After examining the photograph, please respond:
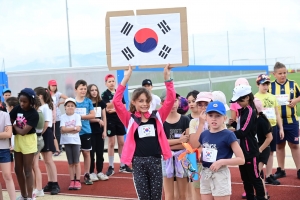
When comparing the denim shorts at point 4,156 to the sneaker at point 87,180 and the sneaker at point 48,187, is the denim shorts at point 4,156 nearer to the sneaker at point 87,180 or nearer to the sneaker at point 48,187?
the sneaker at point 48,187

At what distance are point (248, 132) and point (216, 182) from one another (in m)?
1.42

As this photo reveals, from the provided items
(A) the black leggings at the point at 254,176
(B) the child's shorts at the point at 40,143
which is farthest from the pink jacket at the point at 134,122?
(B) the child's shorts at the point at 40,143

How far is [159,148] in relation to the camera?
5910 millimetres

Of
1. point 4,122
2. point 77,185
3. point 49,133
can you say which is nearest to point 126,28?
point 4,122

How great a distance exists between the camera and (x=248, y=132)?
6.84 metres

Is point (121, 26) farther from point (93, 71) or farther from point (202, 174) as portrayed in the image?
point (93, 71)

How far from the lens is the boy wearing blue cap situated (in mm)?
5578

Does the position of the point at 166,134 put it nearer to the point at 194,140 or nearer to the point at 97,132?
the point at 194,140

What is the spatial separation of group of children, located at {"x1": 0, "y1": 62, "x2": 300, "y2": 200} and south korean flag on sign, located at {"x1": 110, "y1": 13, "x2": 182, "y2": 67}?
207 millimetres

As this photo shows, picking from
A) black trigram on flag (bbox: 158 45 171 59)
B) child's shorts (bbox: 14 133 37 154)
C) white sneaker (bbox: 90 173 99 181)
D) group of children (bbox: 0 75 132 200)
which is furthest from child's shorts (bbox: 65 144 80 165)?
black trigram on flag (bbox: 158 45 171 59)

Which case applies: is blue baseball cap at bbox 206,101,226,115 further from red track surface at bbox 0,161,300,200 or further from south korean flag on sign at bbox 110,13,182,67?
red track surface at bbox 0,161,300,200

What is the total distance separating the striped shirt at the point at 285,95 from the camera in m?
9.37

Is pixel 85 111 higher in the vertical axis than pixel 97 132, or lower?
higher

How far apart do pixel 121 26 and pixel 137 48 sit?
306mm
